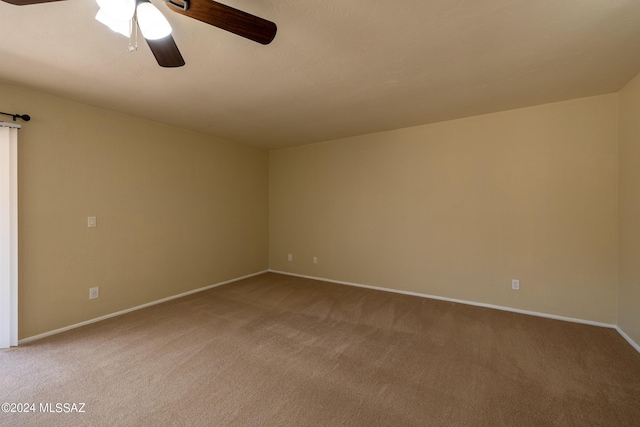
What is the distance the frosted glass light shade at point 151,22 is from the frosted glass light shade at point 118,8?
0.03 m

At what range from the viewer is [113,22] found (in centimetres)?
135

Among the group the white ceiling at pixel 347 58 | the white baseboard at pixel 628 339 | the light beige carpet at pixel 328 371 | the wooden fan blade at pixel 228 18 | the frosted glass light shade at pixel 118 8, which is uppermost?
the white ceiling at pixel 347 58

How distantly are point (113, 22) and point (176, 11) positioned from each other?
1.35ft

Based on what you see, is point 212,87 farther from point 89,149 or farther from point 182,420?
point 182,420

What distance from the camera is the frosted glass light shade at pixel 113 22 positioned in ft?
4.21

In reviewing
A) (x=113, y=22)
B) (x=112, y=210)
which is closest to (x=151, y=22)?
(x=113, y=22)

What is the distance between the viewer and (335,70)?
225 centimetres

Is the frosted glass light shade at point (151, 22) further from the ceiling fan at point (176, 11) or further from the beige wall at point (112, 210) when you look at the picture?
the beige wall at point (112, 210)

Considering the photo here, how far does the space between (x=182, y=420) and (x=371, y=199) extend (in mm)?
3426

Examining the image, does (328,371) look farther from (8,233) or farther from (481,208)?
(8,233)

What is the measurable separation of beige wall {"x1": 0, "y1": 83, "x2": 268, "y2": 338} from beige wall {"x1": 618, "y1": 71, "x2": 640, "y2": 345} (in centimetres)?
480

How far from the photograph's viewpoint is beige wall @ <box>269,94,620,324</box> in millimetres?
2906

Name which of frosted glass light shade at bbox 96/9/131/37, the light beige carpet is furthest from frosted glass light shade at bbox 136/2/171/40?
the light beige carpet

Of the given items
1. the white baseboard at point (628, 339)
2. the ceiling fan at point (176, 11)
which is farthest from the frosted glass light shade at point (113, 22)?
the white baseboard at point (628, 339)
